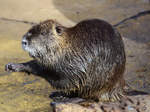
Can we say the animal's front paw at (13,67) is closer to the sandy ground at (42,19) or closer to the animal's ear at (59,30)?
the sandy ground at (42,19)

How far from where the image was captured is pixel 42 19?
6.84 meters

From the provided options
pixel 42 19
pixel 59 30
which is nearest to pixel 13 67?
pixel 59 30

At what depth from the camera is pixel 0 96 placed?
351cm

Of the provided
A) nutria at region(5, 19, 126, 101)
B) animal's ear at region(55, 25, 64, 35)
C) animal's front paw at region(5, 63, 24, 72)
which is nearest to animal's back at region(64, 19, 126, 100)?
nutria at region(5, 19, 126, 101)

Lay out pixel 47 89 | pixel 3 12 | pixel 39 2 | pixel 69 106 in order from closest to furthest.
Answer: pixel 69 106 → pixel 47 89 → pixel 3 12 → pixel 39 2

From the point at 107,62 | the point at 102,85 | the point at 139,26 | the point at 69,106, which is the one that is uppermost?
the point at 139,26

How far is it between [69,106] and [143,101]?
2.84ft

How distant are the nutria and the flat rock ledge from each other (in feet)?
0.41

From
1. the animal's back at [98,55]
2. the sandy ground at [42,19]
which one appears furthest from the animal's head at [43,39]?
the sandy ground at [42,19]

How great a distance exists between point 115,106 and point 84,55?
669 millimetres

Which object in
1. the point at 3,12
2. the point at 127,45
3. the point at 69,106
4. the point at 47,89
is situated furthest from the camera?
the point at 3,12

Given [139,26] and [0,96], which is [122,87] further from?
[139,26]

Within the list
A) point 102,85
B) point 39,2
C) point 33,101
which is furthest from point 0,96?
point 39,2

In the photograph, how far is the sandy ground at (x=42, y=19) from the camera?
3561mm
